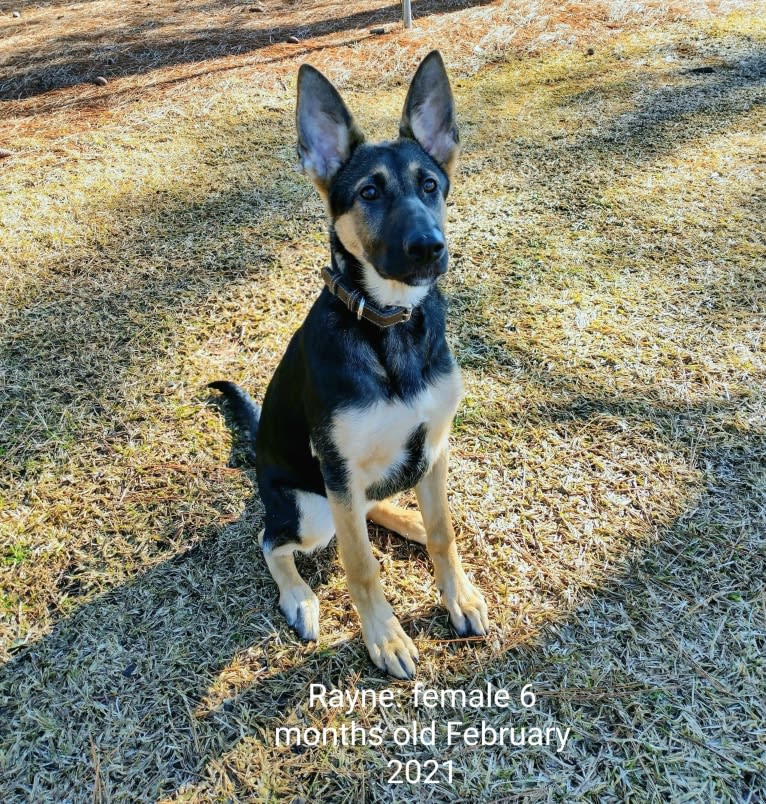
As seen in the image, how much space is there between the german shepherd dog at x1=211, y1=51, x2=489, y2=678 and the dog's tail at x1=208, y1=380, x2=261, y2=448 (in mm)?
866

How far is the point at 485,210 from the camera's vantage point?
6.48 metres

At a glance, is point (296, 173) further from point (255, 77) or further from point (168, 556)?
point (168, 556)

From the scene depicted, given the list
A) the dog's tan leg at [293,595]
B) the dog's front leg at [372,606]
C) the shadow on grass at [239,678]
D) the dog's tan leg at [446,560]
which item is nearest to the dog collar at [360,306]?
the dog's tan leg at [446,560]

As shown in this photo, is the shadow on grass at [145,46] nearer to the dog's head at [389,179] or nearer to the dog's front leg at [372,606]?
the dog's head at [389,179]

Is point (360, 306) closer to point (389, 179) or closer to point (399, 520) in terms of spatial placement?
point (389, 179)

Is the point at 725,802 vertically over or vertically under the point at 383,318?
under

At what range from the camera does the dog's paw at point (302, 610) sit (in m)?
3.40

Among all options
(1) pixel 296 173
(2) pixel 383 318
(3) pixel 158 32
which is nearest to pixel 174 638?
(2) pixel 383 318

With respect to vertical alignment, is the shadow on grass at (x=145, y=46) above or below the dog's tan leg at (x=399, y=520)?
above

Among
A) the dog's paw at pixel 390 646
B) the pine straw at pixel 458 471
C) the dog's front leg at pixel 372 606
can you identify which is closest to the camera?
the pine straw at pixel 458 471

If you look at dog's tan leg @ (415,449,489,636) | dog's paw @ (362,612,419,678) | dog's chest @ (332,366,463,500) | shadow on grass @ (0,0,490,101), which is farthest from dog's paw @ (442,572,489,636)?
shadow on grass @ (0,0,490,101)

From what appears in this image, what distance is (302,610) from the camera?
3.45 meters

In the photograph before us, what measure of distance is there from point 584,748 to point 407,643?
95 cm

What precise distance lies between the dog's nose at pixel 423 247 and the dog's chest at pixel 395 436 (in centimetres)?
60
